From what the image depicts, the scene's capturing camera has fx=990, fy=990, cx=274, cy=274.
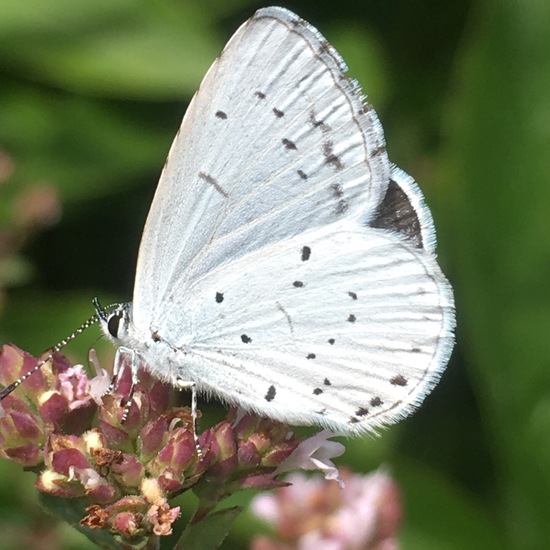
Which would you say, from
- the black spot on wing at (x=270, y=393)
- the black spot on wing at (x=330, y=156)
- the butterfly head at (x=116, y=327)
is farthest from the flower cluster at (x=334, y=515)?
the black spot on wing at (x=330, y=156)

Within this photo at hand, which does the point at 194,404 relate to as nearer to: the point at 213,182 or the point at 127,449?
the point at 127,449

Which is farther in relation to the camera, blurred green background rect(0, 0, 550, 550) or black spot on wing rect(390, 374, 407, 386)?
blurred green background rect(0, 0, 550, 550)

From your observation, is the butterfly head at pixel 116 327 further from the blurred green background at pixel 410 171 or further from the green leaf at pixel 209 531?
the blurred green background at pixel 410 171

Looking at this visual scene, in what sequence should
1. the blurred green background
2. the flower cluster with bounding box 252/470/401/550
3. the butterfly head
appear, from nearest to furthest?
the butterfly head, the flower cluster with bounding box 252/470/401/550, the blurred green background

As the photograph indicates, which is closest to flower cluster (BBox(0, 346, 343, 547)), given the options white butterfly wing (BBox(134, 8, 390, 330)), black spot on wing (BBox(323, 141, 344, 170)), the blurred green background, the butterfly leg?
the butterfly leg

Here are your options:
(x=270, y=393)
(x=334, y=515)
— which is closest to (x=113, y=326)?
(x=270, y=393)

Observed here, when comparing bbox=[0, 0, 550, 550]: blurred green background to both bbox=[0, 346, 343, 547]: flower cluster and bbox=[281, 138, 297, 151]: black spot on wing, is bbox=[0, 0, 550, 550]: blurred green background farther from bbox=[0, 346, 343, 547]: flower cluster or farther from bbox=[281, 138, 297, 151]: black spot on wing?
bbox=[281, 138, 297, 151]: black spot on wing

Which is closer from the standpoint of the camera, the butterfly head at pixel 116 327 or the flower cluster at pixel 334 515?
the butterfly head at pixel 116 327
